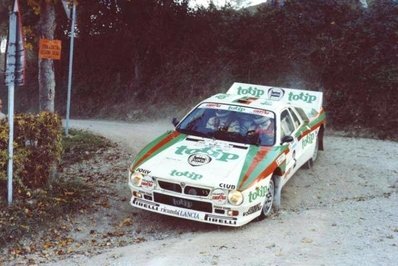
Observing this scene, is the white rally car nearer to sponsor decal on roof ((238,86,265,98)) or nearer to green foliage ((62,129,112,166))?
sponsor decal on roof ((238,86,265,98))

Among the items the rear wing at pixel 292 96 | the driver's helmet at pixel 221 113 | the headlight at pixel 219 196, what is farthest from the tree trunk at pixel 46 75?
the rear wing at pixel 292 96

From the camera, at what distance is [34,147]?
8.03 m

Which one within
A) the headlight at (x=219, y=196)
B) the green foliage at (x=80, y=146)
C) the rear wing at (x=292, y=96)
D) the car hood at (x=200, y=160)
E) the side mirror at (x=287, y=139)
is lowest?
the green foliage at (x=80, y=146)

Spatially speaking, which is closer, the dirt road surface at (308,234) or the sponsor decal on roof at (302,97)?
the dirt road surface at (308,234)

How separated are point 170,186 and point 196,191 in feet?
1.28

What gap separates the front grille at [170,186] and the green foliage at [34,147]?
6.77 feet

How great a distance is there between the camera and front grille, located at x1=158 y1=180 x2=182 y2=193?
283 inches

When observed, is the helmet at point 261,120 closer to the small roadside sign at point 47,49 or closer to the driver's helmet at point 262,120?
the driver's helmet at point 262,120

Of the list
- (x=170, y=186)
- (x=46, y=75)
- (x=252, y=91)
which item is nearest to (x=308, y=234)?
(x=170, y=186)

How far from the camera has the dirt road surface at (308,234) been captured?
609cm

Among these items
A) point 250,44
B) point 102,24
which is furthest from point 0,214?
point 102,24

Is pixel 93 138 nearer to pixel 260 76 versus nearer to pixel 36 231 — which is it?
pixel 36 231

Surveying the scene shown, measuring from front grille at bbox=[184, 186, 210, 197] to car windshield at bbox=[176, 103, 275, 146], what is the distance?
1469 mm

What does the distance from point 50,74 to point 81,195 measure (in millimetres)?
2538
